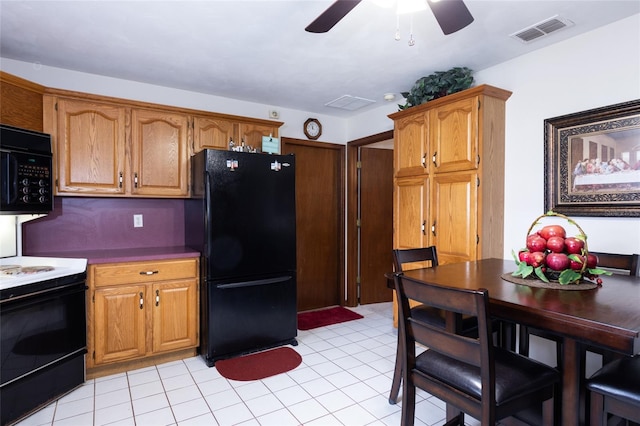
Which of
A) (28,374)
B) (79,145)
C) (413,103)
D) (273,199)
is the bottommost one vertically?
(28,374)

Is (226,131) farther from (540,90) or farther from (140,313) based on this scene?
(540,90)

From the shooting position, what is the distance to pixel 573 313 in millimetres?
1194

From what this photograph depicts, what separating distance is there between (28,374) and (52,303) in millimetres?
411

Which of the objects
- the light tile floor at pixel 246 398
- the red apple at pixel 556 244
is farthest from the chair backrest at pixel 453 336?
the light tile floor at pixel 246 398

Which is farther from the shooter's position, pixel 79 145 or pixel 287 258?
pixel 287 258

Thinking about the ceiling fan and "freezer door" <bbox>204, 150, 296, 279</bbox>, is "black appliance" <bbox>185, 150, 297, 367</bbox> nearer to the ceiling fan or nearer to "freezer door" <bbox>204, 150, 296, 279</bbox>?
"freezer door" <bbox>204, 150, 296, 279</bbox>

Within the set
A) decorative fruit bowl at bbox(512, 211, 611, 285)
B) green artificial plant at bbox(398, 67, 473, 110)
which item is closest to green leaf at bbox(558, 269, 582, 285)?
decorative fruit bowl at bbox(512, 211, 611, 285)

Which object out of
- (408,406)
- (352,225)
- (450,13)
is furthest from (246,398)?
(352,225)

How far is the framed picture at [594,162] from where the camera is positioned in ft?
6.94

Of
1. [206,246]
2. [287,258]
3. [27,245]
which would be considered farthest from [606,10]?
[27,245]

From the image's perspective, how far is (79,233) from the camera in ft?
9.90

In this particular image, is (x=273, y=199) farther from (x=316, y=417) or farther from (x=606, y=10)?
(x=606, y=10)

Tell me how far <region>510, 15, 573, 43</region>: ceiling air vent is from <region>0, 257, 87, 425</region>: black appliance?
3.34 m

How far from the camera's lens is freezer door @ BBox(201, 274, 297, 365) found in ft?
9.21
